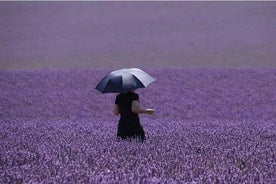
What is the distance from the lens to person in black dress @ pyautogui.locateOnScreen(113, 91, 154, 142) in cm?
574

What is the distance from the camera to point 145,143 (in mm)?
5059

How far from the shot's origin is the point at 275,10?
34.7m

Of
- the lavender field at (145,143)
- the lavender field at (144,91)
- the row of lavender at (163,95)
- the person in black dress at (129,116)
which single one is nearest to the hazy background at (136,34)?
the lavender field at (144,91)

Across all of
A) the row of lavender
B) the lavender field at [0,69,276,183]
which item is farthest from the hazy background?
the lavender field at [0,69,276,183]

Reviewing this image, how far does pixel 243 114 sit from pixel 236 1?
1120 inches

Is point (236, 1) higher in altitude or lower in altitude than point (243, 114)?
higher

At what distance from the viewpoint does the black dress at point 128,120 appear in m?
5.75

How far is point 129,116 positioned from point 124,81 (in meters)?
0.48

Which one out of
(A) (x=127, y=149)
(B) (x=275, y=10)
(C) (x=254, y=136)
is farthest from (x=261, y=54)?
(A) (x=127, y=149)

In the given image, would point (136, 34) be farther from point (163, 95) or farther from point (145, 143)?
point (145, 143)

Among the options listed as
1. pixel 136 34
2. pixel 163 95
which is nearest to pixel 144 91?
pixel 163 95

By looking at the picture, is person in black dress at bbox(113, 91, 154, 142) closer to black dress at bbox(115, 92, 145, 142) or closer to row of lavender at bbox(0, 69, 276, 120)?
black dress at bbox(115, 92, 145, 142)

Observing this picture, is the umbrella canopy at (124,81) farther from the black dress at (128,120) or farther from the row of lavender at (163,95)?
the row of lavender at (163,95)

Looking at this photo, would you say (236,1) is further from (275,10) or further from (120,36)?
(120,36)
